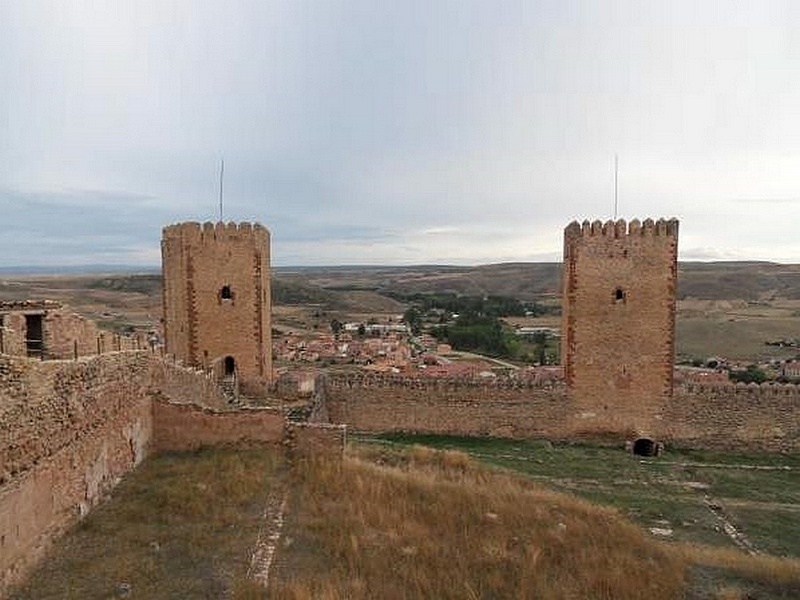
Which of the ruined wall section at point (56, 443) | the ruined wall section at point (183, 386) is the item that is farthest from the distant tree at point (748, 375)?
the ruined wall section at point (56, 443)

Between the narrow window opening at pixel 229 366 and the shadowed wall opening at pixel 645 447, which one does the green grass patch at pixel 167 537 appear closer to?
the narrow window opening at pixel 229 366

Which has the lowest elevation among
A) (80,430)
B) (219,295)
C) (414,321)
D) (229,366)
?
(414,321)

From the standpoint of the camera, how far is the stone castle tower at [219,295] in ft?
59.4

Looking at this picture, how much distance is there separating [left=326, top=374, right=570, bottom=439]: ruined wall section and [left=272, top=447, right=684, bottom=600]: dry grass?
22.0 feet

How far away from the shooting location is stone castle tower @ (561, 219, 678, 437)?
18797mm

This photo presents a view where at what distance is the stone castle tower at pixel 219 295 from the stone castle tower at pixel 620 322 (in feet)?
27.5

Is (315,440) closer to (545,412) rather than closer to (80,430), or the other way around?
(80,430)

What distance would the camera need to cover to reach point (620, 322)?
747 inches

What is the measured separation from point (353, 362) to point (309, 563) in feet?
119

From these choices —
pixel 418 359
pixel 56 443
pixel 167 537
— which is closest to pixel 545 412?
pixel 167 537

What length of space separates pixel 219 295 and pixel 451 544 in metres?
11.0

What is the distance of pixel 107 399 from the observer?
1002 centimetres

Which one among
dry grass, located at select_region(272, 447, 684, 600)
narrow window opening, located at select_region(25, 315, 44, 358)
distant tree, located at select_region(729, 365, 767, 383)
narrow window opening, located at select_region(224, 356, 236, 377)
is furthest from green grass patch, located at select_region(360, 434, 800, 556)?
distant tree, located at select_region(729, 365, 767, 383)

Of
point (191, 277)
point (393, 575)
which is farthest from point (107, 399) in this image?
point (191, 277)
